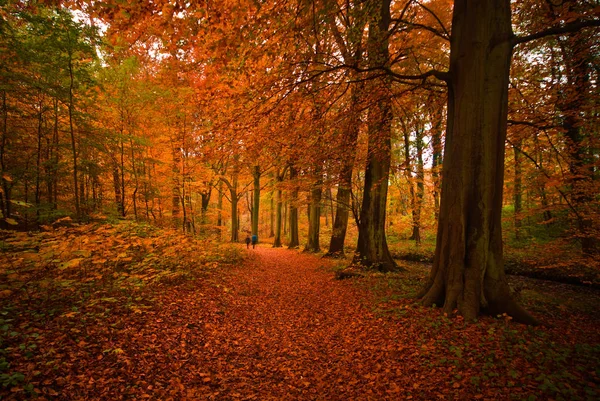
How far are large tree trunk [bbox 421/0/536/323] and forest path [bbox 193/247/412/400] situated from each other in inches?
67.9

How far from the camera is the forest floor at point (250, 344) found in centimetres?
303

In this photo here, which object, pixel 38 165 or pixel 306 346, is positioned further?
pixel 38 165

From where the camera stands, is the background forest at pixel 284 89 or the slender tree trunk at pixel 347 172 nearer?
the background forest at pixel 284 89

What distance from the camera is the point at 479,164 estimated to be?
192 inches

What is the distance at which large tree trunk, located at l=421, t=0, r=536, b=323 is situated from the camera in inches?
189

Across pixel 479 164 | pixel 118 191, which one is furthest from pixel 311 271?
pixel 118 191

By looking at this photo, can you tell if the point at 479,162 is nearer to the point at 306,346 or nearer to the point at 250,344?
the point at 306,346

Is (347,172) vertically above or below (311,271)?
above

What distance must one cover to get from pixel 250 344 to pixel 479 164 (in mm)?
5344

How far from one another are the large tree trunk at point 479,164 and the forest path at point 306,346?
172 cm

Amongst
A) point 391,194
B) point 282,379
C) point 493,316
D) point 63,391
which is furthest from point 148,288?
point 391,194

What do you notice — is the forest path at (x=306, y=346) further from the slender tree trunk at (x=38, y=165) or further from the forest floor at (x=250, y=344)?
the slender tree trunk at (x=38, y=165)

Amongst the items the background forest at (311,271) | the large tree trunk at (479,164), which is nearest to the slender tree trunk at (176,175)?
the background forest at (311,271)

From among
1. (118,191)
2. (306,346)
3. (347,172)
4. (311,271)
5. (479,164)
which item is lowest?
(311,271)
